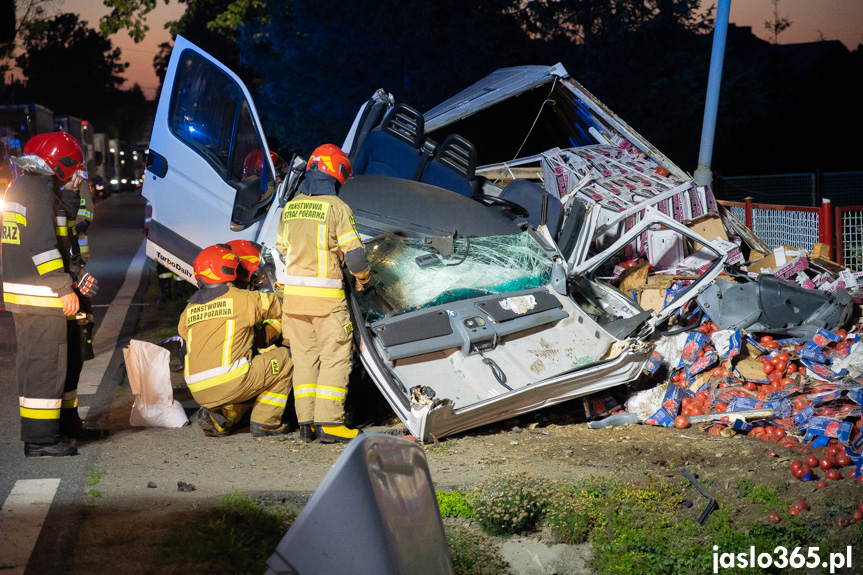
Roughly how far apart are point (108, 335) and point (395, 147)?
4.02 meters

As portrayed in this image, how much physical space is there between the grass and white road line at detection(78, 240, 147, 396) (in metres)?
3.03

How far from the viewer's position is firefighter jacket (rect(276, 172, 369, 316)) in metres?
5.25

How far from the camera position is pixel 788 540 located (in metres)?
3.90

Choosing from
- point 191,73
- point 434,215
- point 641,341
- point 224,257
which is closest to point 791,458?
point 641,341

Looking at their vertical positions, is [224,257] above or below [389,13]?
below

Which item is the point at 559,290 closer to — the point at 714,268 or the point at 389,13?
the point at 714,268

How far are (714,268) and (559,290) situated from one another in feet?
4.35

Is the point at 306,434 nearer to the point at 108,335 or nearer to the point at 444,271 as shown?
the point at 444,271

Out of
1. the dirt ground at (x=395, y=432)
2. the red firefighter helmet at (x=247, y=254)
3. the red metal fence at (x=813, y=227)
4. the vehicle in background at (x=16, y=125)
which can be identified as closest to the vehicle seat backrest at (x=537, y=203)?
the dirt ground at (x=395, y=432)

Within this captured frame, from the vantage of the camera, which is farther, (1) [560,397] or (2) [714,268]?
Answer: (2) [714,268]

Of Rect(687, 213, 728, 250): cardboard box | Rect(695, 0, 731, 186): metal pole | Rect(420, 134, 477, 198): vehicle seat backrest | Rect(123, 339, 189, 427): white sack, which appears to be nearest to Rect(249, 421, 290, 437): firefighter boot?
Rect(123, 339, 189, 427): white sack

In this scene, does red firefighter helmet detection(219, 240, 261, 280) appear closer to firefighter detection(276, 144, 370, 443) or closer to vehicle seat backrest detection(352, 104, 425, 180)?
firefighter detection(276, 144, 370, 443)

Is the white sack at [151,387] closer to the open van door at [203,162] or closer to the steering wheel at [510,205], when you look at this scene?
the open van door at [203,162]

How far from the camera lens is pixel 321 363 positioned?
5344 millimetres
